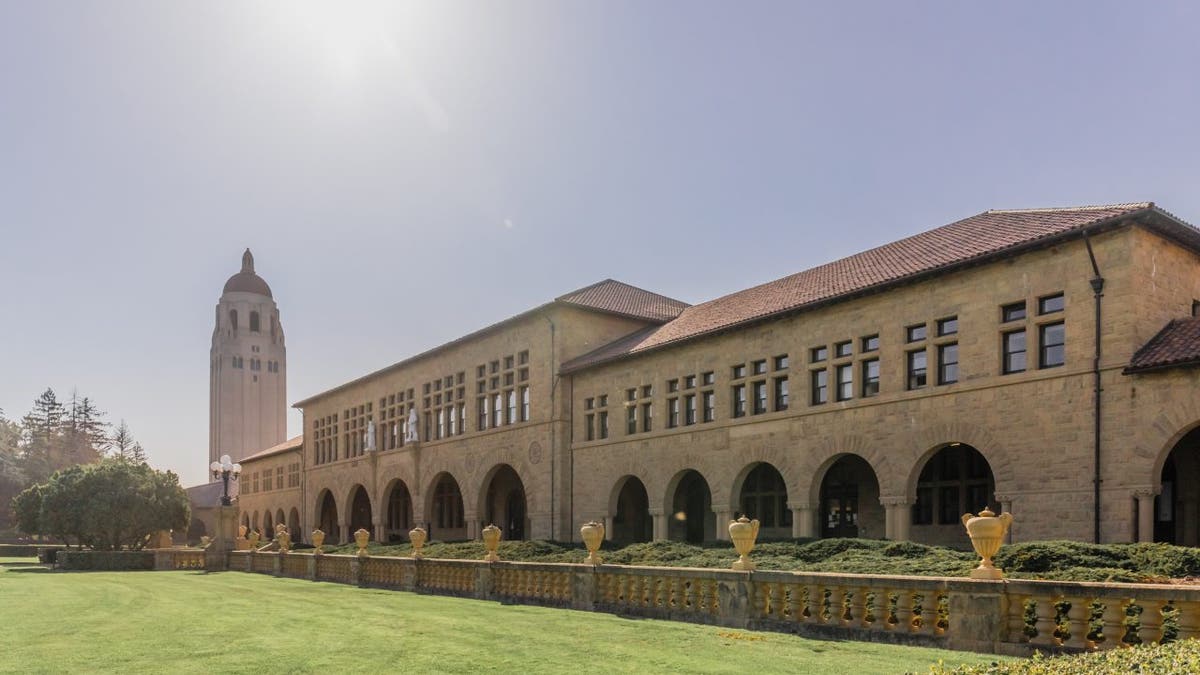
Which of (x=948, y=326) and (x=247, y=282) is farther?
(x=247, y=282)

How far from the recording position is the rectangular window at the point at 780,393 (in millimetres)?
27719

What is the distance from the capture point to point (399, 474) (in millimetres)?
49250

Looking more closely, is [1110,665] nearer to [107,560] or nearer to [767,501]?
[767,501]

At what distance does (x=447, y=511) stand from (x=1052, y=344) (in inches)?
1441

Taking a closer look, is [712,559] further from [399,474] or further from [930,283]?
[399,474]

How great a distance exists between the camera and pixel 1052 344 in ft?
68.7

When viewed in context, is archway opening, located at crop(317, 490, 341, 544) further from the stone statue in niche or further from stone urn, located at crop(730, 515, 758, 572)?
stone urn, located at crop(730, 515, 758, 572)

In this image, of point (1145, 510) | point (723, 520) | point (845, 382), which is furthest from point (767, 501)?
point (1145, 510)

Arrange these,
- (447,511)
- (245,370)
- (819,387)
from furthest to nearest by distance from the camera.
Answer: (245,370) → (447,511) → (819,387)

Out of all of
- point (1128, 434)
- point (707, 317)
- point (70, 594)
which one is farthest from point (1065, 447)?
point (70, 594)

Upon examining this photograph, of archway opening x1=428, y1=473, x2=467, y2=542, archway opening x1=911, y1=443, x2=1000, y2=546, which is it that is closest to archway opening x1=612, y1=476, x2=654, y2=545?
archway opening x1=911, y1=443, x2=1000, y2=546

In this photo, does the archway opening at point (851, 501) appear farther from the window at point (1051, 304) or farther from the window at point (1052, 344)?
the window at point (1051, 304)

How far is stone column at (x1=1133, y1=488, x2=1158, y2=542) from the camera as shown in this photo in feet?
60.1

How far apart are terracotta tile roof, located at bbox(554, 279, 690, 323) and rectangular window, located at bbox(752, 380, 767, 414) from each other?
11073 mm
